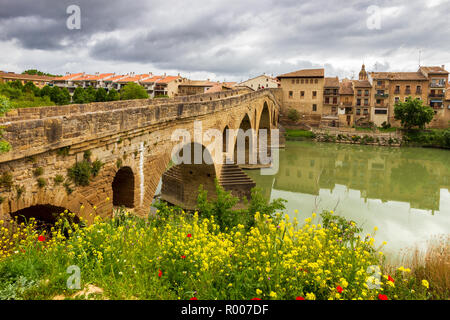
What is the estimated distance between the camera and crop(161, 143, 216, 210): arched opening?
641 inches

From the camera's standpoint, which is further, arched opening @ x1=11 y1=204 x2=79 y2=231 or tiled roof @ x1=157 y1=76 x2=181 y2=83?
tiled roof @ x1=157 y1=76 x2=181 y2=83

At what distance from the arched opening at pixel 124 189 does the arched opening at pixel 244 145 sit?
677 inches

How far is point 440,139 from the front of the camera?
39.7m

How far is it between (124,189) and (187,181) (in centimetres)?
836

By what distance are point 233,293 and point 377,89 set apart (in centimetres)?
5216

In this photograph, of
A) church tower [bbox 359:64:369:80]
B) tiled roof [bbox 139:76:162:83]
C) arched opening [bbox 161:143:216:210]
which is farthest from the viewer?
church tower [bbox 359:64:369:80]

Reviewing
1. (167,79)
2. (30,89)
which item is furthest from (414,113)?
(30,89)

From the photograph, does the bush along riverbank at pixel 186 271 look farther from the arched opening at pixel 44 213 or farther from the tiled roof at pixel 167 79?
the tiled roof at pixel 167 79

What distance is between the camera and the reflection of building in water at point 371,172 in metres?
22.3

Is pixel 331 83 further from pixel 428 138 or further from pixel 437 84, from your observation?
pixel 428 138

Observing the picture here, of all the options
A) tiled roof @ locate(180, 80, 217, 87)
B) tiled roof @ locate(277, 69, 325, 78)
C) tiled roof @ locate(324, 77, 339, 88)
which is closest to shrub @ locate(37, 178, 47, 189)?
tiled roof @ locate(277, 69, 325, 78)

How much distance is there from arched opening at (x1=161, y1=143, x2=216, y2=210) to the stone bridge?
12.9 ft

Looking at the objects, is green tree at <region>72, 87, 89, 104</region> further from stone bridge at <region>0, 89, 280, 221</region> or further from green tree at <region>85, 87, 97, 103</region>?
stone bridge at <region>0, 89, 280, 221</region>
